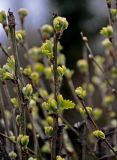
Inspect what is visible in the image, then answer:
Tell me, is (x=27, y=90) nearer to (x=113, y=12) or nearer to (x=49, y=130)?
(x=49, y=130)

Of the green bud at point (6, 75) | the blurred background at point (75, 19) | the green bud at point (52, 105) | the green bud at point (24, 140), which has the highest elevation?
the blurred background at point (75, 19)

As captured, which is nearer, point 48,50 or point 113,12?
point 48,50

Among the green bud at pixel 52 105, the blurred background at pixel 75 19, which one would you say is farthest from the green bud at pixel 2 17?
A: the blurred background at pixel 75 19

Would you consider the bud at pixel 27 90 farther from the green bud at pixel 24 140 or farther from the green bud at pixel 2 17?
the green bud at pixel 2 17

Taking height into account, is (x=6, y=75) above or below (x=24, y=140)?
above

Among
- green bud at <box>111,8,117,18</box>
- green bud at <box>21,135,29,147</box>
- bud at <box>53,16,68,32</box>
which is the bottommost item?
green bud at <box>21,135,29,147</box>

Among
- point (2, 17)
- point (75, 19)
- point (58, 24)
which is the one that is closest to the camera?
point (58, 24)

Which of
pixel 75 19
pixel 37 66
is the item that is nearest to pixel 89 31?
pixel 75 19

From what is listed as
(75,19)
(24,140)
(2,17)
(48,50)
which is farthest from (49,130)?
(75,19)

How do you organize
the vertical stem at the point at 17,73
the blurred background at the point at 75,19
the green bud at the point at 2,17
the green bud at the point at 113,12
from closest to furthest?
the vertical stem at the point at 17,73 < the green bud at the point at 2,17 < the green bud at the point at 113,12 < the blurred background at the point at 75,19

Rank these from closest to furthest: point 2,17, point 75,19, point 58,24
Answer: point 58,24
point 2,17
point 75,19

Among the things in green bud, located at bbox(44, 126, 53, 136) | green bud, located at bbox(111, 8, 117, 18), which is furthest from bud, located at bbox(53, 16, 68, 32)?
green bud, located at bbox(111, 8, 117, 18)

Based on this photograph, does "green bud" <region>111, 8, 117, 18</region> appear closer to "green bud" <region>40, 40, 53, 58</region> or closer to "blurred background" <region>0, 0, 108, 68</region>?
"green bud" <region>40, 40, 53, 58</region>
